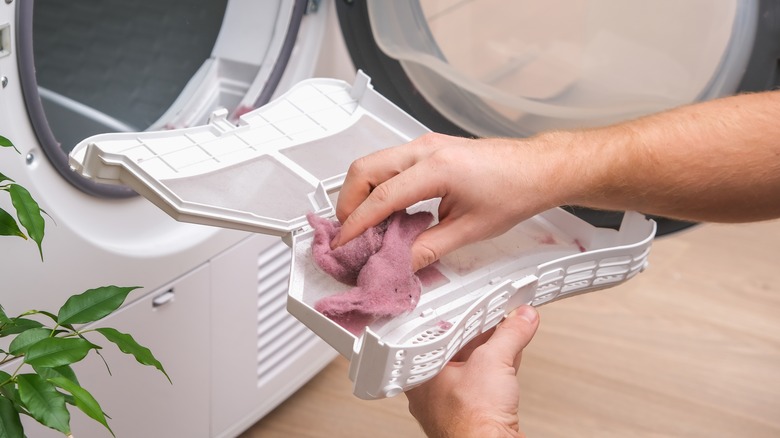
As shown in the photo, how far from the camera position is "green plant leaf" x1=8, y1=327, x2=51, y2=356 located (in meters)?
0.61

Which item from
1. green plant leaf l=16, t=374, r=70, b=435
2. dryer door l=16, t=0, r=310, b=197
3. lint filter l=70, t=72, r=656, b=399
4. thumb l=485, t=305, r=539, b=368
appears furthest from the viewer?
dryer door l=16, t=0, r=310, b=197

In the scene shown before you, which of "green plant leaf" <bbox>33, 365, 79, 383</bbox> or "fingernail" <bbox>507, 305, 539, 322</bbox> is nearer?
"green plant leaf" <bbox>33, 365, 79, 383</bbox>

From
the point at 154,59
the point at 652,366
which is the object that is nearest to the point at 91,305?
the point at 154,59

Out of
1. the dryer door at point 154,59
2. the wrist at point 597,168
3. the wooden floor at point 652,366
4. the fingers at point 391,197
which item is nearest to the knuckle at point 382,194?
the fingers at point 391,197

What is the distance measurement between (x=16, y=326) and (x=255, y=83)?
0.52 metres

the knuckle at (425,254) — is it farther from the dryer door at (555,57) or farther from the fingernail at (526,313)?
the dryer door at (555,57)

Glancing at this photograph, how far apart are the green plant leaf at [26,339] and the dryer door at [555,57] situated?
2.05ft

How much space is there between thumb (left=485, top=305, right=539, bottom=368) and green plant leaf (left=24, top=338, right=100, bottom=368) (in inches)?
14.2

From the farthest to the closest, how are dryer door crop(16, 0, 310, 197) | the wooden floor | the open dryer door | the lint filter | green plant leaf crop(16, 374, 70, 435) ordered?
the wooden floor
dryer door crop(16, 0, 310, 197)
the open dryer door
the lint filter
green plant leaf crop(16, 374, 70, 435)

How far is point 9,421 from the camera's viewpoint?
0.59 m

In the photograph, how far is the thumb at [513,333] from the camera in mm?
778

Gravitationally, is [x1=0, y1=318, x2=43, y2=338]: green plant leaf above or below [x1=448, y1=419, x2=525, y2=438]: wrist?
above

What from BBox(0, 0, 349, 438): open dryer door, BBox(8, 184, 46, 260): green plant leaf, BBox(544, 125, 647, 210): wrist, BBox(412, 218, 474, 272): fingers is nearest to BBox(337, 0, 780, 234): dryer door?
BBox(0, 0, 349, 438): open dryer door

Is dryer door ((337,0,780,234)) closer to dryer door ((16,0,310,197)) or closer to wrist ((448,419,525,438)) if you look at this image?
dryer door ((16,0,310,197))
